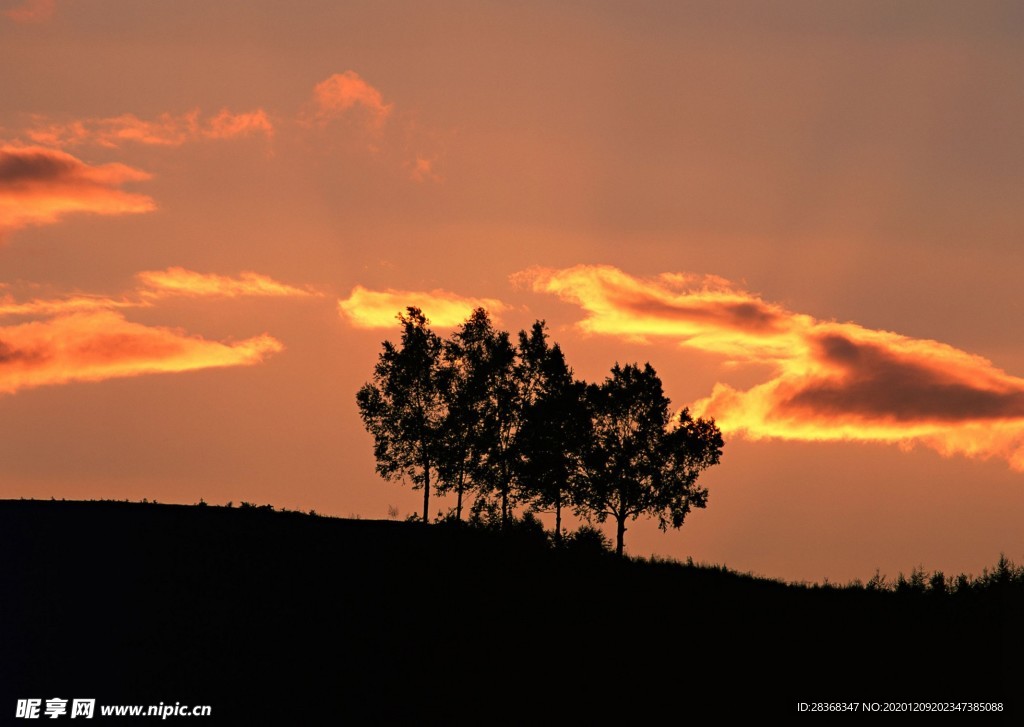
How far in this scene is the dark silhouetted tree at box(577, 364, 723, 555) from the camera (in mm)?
76812

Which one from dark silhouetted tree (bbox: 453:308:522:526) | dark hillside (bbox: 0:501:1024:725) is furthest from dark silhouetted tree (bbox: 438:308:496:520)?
dark hillside (bbox: 0:501:1024:725)

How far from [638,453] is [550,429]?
6274mm

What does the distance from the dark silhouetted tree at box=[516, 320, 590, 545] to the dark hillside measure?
75.4 ft

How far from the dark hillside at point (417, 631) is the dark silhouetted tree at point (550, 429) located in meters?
23.0

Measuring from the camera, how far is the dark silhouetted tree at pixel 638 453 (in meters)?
76.8

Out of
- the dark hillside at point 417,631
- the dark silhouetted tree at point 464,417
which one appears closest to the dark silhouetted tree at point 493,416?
the dark silhouetted tree at point 464,417

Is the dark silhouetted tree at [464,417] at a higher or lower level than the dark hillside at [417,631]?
higher

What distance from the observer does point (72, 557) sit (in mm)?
44219

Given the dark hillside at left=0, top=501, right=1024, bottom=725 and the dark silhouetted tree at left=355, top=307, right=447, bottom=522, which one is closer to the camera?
the dark hillside at left=0, top=501, right=1024, bottom=725

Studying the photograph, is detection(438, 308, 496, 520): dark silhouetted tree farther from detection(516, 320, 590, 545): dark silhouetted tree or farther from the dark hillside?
the dark hillside

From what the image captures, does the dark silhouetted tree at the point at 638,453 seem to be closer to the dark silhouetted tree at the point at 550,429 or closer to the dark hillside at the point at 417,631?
the dark silhouetted tree at the point at 550,429

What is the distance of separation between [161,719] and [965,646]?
28956 millimetres

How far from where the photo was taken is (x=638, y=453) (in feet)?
253

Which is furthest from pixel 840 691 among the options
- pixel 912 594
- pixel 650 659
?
pixel 912 594
